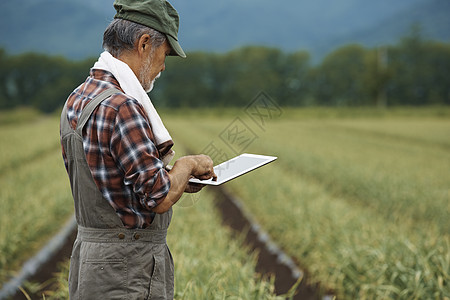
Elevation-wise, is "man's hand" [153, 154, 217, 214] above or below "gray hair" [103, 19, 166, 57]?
below

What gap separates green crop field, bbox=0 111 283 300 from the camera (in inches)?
117

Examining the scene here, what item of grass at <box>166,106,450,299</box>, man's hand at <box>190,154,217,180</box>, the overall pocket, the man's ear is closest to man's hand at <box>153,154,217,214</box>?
man's hand at <box>190,154,217,180</box>

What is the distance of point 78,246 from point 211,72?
62.0m

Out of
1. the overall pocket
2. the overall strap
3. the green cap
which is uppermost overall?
the green cap

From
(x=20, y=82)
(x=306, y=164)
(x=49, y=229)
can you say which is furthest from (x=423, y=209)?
(x=20, y=82)

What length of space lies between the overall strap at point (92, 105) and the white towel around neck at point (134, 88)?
0.07m

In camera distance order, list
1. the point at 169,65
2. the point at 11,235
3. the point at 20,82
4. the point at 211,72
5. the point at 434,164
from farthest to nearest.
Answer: the point at 211,72
the point at 169,65
the point at 20,82
the point at 434,164
the point at 11,235

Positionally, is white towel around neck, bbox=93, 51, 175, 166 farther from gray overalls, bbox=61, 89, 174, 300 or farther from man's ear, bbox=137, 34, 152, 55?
gray overalls, bbox=61, 89, 174, 300

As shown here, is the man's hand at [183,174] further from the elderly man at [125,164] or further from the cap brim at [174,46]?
the cap brim at [174,46]

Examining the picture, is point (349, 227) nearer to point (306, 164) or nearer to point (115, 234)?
point (115, 234)

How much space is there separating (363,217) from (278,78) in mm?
52716

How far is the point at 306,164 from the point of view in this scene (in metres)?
10.2

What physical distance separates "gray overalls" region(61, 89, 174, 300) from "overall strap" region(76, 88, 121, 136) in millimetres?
76

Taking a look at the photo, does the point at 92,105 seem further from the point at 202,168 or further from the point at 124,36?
the point at 202,168
